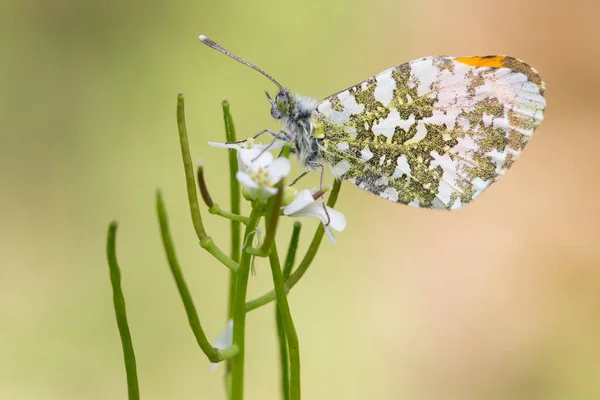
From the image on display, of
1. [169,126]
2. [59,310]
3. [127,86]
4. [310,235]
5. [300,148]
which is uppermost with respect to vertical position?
[127,86]

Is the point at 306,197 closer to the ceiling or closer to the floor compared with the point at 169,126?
closer to the floor

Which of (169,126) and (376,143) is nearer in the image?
(376,143)

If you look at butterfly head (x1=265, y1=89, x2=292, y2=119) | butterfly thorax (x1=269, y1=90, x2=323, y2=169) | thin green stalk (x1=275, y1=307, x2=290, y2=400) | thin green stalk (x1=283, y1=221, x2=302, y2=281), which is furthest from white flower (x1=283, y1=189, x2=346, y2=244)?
butterfly head (x1=265, y1=89, x2=292, y2=119)

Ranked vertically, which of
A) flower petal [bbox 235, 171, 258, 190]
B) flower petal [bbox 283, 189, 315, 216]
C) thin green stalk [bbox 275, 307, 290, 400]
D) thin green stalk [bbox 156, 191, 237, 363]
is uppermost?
flower petal [bbox 235, 171, 258, 190]

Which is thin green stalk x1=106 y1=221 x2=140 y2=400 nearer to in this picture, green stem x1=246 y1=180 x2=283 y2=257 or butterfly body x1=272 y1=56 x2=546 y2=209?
green stem x1=246 y1=180 x2=283 y2=257

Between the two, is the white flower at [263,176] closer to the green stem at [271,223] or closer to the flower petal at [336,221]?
the green stem at [271,223]

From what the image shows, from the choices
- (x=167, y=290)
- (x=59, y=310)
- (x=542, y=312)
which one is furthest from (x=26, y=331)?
(x=542, y=312)

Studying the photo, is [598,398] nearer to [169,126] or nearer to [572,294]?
[572,294]
